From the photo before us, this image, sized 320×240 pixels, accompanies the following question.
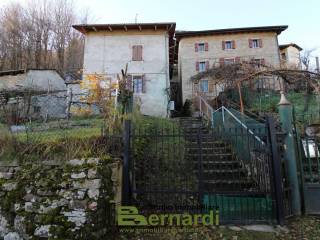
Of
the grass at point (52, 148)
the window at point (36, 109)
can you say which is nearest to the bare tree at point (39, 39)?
the window at point (36, 109)

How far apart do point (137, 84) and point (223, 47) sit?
10948mm

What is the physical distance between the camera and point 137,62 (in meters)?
18.1

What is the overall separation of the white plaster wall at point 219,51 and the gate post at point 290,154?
17903 millimetres

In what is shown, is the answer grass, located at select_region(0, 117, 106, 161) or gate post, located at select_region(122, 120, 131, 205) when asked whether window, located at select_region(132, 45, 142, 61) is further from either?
gate post, located at select_region(122, 120, 131, 205)

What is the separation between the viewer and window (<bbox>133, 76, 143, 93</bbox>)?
17672 mm

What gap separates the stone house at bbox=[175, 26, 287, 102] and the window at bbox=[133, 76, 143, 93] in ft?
20.8

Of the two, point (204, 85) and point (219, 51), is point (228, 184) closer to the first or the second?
point (204, 85)

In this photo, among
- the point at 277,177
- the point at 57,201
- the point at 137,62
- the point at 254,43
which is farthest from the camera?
the point at 254,43

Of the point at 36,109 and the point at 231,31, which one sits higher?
the point at 231,31

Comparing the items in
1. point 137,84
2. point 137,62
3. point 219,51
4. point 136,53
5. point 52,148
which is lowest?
point 52,148

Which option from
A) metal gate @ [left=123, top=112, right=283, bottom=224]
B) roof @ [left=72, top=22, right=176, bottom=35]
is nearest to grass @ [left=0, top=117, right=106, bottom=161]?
metal gate @ [left=123, top=112, right=283, bottom=224]

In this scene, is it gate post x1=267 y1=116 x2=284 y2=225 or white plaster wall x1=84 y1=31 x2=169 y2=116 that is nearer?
gate post x1=267 y1=116 x2=284 y2=225

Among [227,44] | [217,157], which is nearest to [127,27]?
[227,44]

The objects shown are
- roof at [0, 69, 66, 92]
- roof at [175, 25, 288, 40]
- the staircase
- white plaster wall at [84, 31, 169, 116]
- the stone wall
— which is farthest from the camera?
roof at [175, 25, 288, 40]
